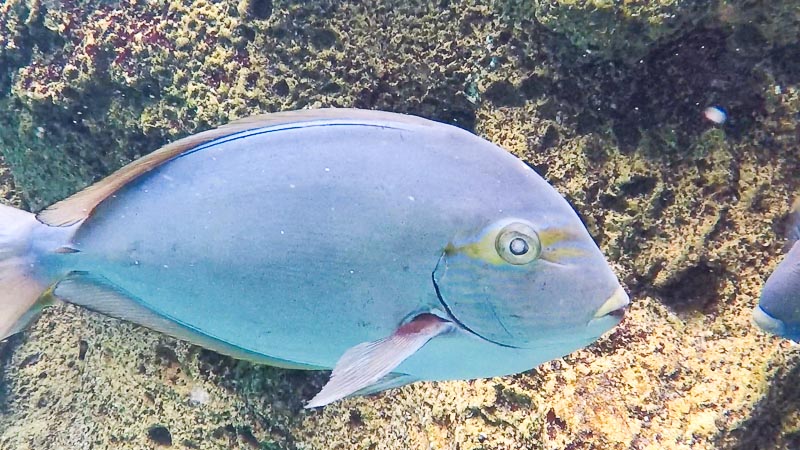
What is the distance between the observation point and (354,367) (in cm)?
109

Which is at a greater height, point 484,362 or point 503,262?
point 503,262

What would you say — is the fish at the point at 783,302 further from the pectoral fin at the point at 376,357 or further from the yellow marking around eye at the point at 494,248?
the pectoral fin at the point at 376,357

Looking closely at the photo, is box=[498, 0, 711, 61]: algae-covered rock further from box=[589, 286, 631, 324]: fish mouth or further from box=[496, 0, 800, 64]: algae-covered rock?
box=[589, 286, 631, 324]: fish mouth

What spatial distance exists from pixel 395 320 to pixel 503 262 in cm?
25

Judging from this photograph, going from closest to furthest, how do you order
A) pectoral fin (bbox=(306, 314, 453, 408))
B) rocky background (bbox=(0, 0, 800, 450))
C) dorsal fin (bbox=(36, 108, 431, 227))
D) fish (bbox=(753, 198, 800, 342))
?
pectoral fin (bbox=(306, 314, 453, 408))
dorsal fin (bbox=(36, 108, 431, 227))
fish (bbox=(753, 198, 800, 342))
rocky background (bbox=(0, 0, 800, 450))

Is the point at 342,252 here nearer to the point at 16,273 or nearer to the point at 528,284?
the point at 528,284

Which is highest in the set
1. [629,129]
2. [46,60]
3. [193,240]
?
[193,240]

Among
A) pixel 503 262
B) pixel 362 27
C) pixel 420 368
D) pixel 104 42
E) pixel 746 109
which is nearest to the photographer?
pixel 503 262

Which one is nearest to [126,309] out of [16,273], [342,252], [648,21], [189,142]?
[16,273]

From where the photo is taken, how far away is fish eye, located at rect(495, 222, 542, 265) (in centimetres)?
108

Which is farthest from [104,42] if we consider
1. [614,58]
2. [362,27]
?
[614,58]

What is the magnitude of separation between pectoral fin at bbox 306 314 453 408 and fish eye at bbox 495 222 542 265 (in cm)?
18

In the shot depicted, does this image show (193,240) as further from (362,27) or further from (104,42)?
(104,42)

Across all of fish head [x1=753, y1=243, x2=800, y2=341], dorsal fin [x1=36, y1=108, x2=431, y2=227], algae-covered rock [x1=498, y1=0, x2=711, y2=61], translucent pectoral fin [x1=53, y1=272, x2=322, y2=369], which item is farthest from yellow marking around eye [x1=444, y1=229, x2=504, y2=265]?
algae-covered rock [x1=498, y1=0, x2=711, y2=61]
